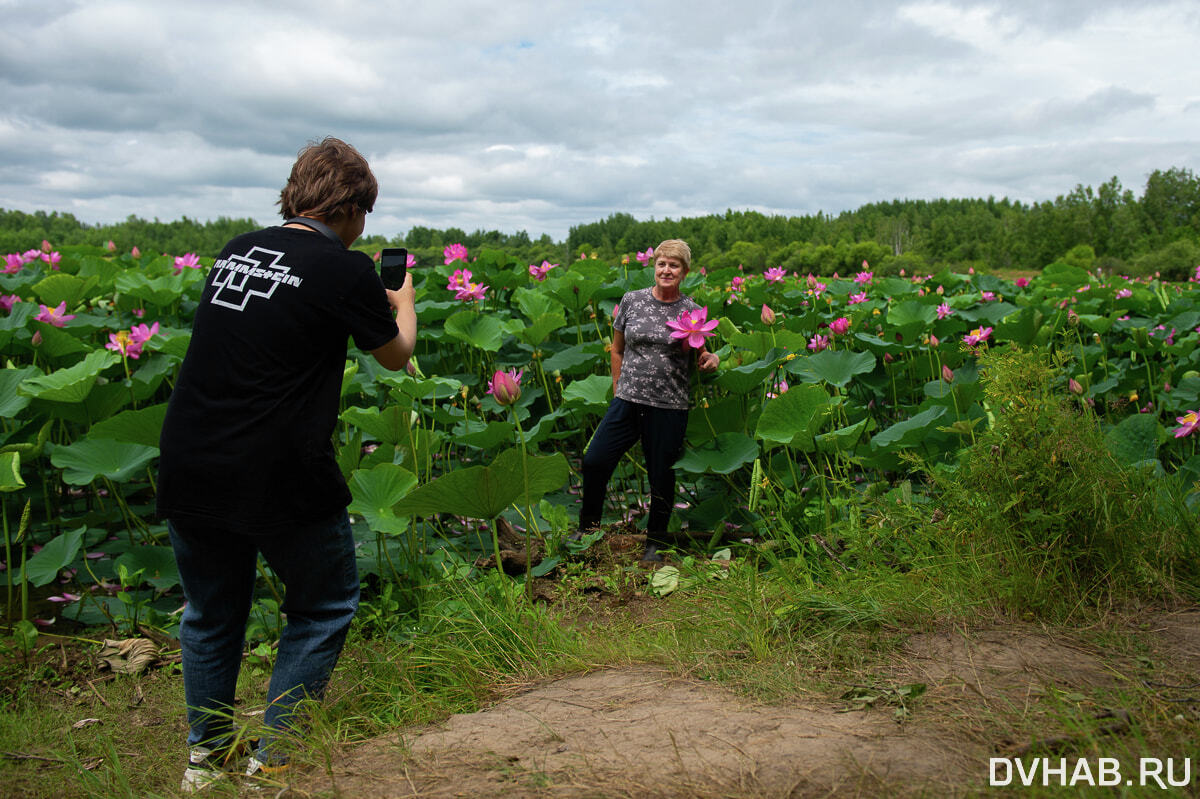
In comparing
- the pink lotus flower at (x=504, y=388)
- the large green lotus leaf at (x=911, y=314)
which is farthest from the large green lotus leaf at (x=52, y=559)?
the large green lotus leaf at (x=911, y=314)

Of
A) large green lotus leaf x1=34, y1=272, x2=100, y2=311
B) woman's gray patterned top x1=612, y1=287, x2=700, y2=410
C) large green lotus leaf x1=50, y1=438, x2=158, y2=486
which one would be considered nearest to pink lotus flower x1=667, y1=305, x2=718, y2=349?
woman's gray patterned top x1=612, y1=287, x2=700, y2=410

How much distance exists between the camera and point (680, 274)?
3.79 metres

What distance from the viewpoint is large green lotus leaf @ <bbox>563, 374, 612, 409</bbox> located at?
4188 millimetres

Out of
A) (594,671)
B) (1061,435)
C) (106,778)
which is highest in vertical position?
(1061,435)

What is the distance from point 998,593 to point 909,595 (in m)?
0.24

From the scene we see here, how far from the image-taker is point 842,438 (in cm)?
372

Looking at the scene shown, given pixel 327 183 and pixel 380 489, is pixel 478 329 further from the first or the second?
pixel 327 183

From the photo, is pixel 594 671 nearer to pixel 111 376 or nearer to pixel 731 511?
pixel 731 511

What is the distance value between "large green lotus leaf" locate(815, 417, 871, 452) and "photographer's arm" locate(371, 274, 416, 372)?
2012 millimetres

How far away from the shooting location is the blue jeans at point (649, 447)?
3736 millimetres

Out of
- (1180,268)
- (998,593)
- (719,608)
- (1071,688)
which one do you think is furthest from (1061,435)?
(1180,268)

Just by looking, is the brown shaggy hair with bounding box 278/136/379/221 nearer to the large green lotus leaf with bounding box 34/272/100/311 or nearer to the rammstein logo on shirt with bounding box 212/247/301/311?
the rammstein logo on shirt with bounding box 212/247/301/311
